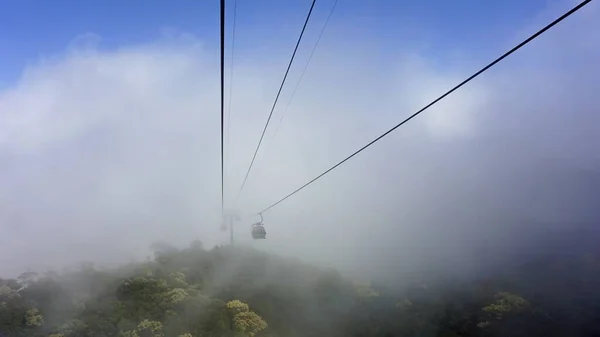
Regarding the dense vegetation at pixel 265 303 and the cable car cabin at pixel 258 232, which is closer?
the cable car cabin at pixel 258 232

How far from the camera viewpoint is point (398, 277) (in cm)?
8588

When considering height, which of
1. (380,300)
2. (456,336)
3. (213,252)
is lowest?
(456,336)

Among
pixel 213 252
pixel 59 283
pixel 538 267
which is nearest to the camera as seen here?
pixel 59 283

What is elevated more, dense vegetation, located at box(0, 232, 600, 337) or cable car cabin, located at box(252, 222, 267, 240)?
cable car cabin, located at box(252, 222, 267, 240)

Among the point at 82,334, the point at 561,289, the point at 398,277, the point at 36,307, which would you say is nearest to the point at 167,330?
the point at 82,334

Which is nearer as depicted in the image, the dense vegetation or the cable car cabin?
the cable car cabin

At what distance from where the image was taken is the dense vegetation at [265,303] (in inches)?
1971

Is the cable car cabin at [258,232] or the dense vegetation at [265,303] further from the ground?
the cable car cabin at [258,232]

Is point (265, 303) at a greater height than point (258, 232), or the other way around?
point (258, 232)

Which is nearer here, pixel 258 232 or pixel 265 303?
pixel 258 232

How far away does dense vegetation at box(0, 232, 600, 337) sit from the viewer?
5006 centimetres

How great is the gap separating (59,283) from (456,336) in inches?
2345

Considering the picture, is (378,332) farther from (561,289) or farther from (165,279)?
(561,289)

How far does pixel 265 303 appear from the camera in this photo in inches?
2464
